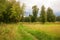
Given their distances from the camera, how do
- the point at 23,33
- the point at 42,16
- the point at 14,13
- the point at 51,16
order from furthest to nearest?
the point at 51,16 → the point at 42,16 → the point at 14,13 → the point at 23,33

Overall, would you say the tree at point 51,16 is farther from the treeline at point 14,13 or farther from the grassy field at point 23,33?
the grassy field at point 23,33

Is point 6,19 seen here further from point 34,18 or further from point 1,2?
point 34,18

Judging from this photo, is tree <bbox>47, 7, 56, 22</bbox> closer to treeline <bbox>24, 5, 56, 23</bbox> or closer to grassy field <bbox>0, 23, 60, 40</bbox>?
treeline <bbox>24, 5, 56, 23</bbox>

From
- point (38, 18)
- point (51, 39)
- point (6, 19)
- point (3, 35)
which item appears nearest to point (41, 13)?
point (38, 18)

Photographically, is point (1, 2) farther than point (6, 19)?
No

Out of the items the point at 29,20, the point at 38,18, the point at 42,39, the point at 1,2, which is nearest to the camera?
the point at 42,39

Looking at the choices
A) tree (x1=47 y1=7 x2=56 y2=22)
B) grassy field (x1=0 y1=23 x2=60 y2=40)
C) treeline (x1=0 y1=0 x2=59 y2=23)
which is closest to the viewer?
grassy field (x1=0 y1=23 x2=60 y2=40)

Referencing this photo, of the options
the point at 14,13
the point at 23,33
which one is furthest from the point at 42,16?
the point at 23,33

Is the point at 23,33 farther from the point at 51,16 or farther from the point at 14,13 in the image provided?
the point at 51,16

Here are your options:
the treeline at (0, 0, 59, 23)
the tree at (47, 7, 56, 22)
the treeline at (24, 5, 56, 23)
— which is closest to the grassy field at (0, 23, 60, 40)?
the treeline at (0, 0, 59, 23)

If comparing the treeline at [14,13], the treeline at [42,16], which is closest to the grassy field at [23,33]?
the treeline at [14,13]

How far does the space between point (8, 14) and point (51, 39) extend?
117 feet

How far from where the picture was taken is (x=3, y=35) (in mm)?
12938

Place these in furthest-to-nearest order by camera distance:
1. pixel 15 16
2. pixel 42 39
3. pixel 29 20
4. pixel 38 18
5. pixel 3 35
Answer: pixel 38 18 → pixel 29 20 → pixel 15 16 → pixel 42 39 → pixel 3 35
